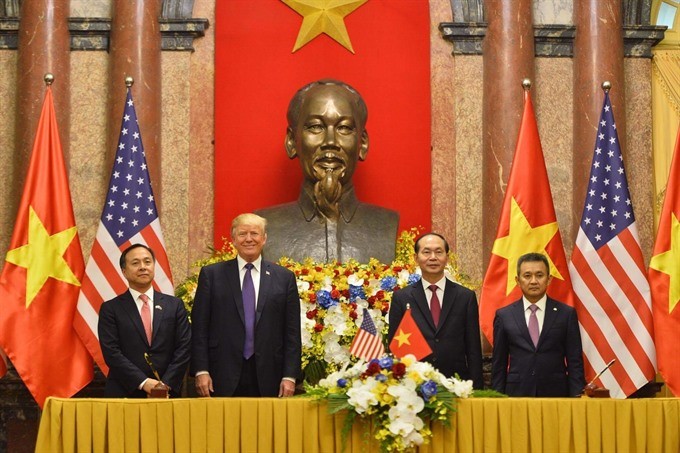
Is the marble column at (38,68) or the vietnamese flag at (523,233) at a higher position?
the marble column at (38,68)

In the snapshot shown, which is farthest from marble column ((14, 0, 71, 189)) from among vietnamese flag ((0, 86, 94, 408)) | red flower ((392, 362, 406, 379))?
red flower ((392, 362, 406, 379))

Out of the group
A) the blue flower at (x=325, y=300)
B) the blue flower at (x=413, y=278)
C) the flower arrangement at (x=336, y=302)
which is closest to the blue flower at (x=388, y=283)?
the flower arrangement at (x=336, y=302)

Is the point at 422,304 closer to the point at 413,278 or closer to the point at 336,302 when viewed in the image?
the point at 336,302

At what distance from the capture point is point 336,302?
852cm

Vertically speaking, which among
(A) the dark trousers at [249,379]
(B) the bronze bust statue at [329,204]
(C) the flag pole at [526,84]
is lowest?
(A) the dark trousers at [249,379]

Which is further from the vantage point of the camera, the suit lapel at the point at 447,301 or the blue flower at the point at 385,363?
the suit lapel at the point at 447,301

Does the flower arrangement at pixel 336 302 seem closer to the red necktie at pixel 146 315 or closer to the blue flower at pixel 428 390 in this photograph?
the red necktie at pixel 146 315

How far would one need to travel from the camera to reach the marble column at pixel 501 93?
10.1 metres

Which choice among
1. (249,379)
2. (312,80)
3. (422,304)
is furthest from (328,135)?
(249,379)

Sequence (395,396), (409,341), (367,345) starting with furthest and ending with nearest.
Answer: (409,341), (367,345), (395,396)

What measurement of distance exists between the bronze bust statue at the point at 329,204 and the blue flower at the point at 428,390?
3379 millimetres

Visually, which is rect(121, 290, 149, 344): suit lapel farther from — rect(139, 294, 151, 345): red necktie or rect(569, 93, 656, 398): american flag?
rect(569, 93, 656, 398): american flag

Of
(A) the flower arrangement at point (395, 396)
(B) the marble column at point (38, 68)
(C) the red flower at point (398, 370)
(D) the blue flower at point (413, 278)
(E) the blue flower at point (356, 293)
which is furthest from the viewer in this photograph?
(B) the marble column at point (38, 68)

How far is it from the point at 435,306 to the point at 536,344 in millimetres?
611
